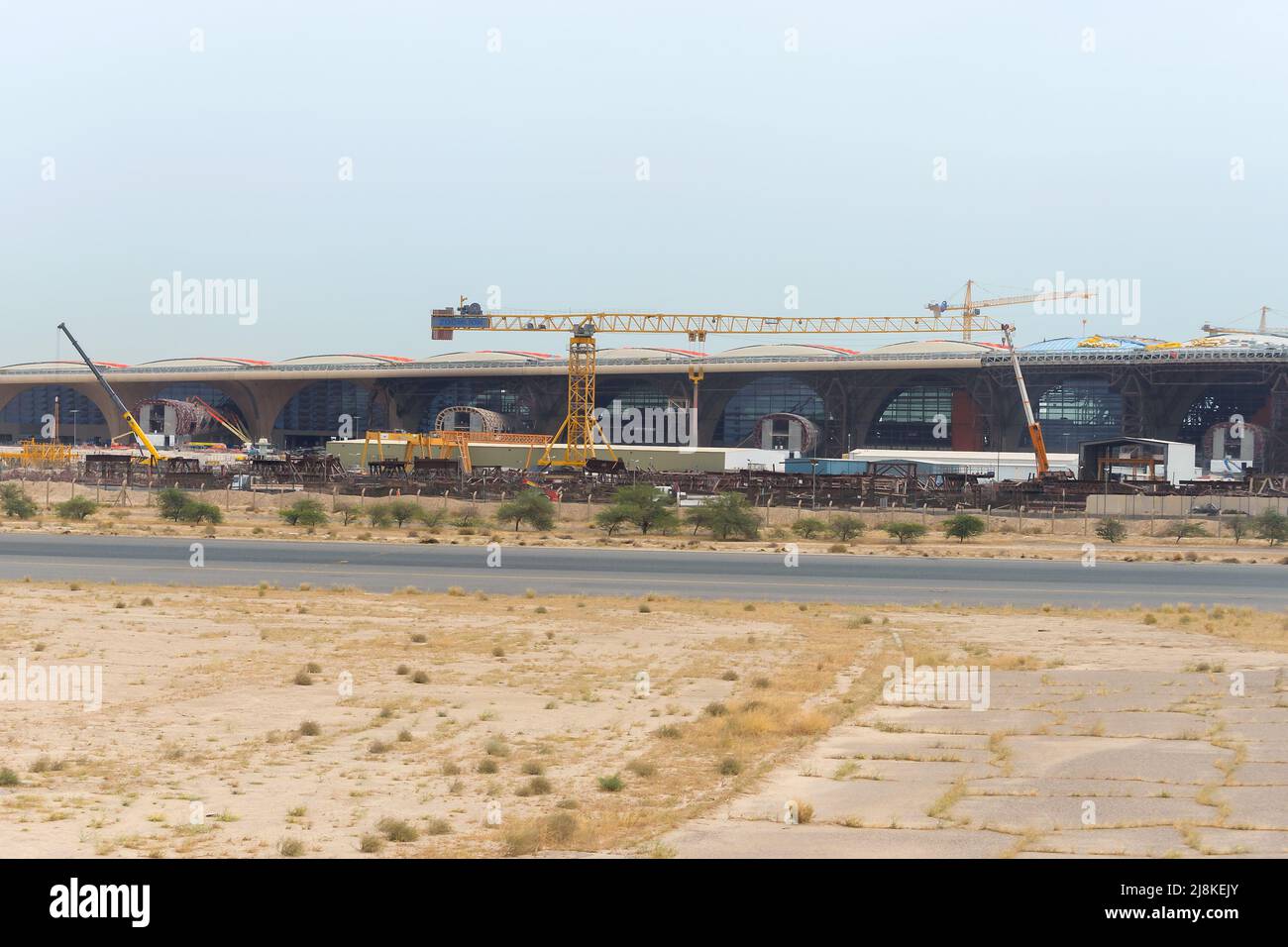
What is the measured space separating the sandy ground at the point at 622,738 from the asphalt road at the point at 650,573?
22.6ft

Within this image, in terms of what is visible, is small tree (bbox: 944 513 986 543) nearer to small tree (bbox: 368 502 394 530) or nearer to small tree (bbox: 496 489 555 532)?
small tree (bbox: 496 489 555 532)

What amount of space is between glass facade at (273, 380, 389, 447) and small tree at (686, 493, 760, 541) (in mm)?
101493

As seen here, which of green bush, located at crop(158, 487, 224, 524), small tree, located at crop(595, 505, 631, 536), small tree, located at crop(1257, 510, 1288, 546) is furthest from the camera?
green bush, located at crop(158, 487, 224, 524)

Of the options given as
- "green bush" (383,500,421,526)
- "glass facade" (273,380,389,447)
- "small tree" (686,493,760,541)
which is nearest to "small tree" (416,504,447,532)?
"green bush" (383,500,421,526)

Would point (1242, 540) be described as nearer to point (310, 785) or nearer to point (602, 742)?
point (602, 742)

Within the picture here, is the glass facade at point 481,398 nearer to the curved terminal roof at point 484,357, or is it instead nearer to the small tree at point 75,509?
the curved terminal roof at point 484,357

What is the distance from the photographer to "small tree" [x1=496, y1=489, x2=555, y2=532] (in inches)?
2566

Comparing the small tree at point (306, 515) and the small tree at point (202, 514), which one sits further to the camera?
the small tree at point (202, 514)

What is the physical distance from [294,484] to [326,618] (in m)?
56.0

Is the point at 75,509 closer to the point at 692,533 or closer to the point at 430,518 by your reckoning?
the point at 430,518

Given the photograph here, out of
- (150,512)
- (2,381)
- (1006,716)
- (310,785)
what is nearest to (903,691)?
(1006,716)

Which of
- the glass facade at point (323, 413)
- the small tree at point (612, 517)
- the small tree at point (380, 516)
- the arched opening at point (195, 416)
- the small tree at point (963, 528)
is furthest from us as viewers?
the glass facade at point (323, 413)

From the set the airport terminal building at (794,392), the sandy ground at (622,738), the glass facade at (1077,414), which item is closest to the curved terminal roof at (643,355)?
the airport terminal building at (794,392)

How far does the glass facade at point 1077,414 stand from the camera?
124 metres
